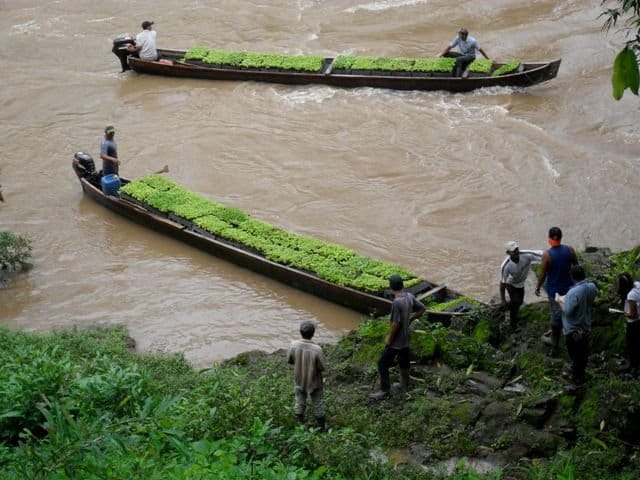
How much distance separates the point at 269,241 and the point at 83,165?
494cm

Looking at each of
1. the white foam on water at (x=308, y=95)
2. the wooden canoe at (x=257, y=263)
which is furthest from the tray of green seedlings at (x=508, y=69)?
the wooden canoe at (x=257, y=263)

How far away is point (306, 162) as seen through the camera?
1709cm

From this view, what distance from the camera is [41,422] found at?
697 cm

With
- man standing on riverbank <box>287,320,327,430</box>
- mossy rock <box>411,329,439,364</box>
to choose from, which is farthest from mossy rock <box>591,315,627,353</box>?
man standing on riverbank <box>287,320,327,430</box>

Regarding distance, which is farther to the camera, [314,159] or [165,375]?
[314,159]

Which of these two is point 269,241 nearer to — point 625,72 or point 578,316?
point 578,316

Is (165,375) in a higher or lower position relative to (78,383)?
lower

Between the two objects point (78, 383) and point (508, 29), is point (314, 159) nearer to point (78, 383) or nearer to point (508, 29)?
point (508, 29)

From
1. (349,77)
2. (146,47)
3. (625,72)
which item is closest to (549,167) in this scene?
(349,77)

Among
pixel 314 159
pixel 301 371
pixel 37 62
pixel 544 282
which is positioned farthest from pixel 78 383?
pixel 37 62

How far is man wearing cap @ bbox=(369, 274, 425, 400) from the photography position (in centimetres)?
861

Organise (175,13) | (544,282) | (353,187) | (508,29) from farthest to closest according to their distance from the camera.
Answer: (175,13) → (508,29) → (353,187) → (544,282)

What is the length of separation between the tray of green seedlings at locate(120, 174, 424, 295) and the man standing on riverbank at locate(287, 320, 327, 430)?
3.55m

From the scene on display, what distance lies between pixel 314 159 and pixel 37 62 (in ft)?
34.6
